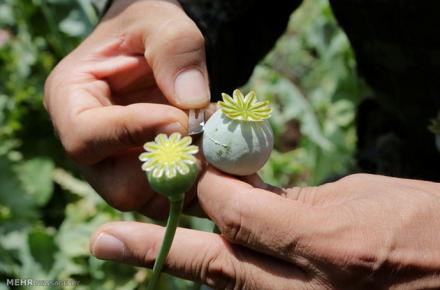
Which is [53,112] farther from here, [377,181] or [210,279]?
[377,181]

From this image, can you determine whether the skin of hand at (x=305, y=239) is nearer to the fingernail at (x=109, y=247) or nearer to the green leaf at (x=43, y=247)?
the fingernail at (x=109, y=247)

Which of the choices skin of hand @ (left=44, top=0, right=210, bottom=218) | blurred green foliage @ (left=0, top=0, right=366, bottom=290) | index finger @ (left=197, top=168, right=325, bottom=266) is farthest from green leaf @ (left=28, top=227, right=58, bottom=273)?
index finger @ (left=197, top=168, right=325, bottom=266)

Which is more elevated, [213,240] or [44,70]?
[213,240]

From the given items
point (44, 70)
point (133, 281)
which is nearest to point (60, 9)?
point (44, 70)

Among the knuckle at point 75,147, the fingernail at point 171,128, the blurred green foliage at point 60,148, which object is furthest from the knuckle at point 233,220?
the blurred green foliage at point 60,148

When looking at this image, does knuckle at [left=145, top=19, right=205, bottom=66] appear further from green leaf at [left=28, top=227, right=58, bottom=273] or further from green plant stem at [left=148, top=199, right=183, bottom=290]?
green leaf at [left=28, top=227, right=58, bottom=273]

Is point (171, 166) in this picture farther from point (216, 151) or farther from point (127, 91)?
point (127, 91)
